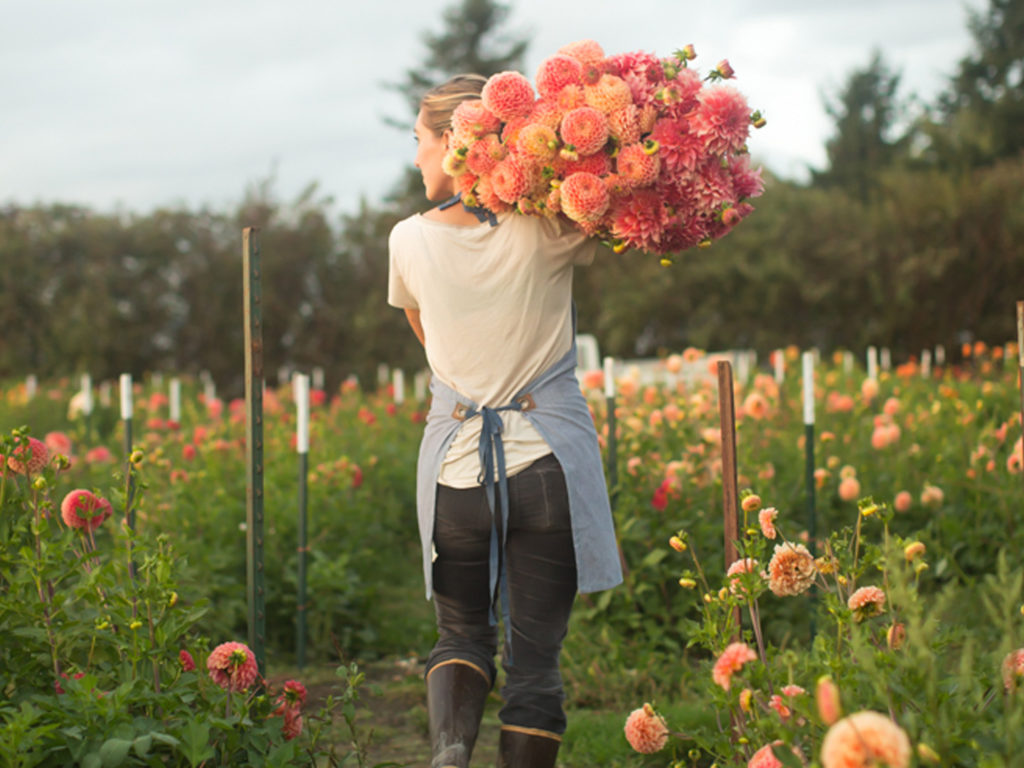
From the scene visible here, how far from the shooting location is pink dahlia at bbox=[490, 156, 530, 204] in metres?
1.89

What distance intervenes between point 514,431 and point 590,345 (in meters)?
9.60

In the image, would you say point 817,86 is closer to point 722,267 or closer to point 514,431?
point 722,267

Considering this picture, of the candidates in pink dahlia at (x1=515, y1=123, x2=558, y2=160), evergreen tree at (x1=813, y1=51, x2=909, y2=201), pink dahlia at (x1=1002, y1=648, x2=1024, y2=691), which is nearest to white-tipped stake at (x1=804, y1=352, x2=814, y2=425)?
pink dahlia at (x1=515, y1=123, x2=558, y2=160)

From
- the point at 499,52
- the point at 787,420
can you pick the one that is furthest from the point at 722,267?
the point at 787,420

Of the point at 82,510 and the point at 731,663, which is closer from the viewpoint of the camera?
the point at 731,663

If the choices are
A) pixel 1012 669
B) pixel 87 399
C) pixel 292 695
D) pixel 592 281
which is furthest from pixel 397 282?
pixel 592 281

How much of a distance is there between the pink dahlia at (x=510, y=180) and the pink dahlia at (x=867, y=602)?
3.08ft

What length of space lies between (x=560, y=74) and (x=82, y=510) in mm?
1274

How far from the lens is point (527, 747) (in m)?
1.96

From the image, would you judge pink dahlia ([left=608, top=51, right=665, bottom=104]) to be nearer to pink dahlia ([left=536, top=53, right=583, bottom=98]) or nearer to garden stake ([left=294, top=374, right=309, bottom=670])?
pink dahlia ([left=536, top=53, right=583, bottom=98])

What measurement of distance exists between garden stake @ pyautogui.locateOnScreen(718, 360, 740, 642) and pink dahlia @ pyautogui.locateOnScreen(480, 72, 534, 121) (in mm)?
655

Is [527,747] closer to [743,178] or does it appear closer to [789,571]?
[789,571]

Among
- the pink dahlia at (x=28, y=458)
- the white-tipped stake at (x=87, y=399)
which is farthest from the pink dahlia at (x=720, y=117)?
the white-tipped stake at (x=87, y=399)

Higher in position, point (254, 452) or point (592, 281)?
point (592, 281)
